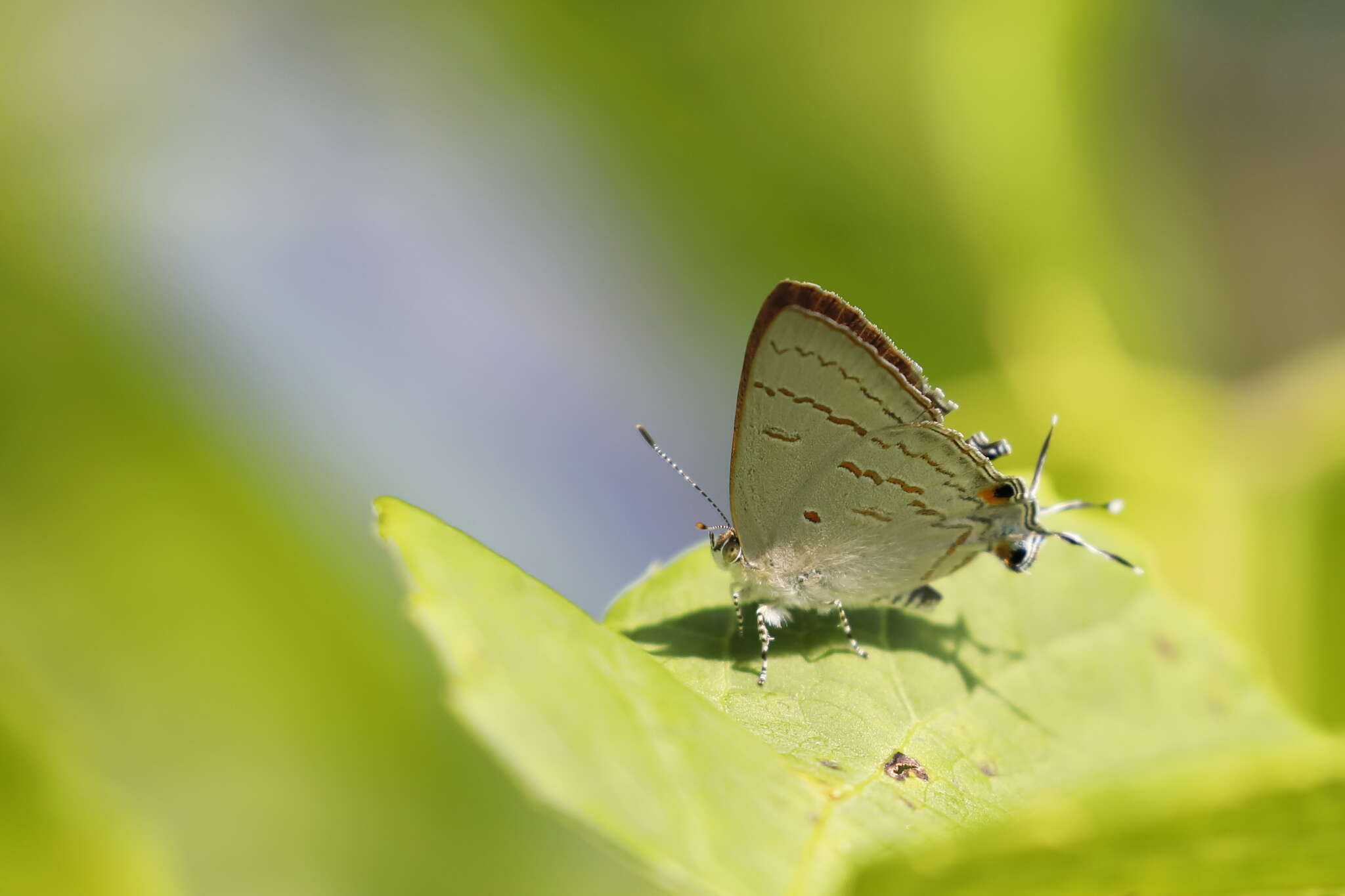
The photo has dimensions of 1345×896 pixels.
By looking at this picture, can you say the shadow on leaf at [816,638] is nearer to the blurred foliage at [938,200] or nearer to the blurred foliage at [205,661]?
the blurred foliage at [205,661]

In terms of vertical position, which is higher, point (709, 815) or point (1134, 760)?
point (1134, 760)

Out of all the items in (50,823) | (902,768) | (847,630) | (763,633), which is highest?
(847,630)

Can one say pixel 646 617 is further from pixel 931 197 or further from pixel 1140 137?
pixel 1140 137

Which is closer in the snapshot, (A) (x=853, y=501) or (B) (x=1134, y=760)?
(B) (x=1134, y=760)

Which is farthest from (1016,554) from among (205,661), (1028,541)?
(205,661)

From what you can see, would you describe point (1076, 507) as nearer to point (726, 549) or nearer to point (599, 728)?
point (726, 549)

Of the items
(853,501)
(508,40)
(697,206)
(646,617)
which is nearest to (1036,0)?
(697,206)

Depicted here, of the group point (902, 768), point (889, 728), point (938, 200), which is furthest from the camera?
point (938, 200)
